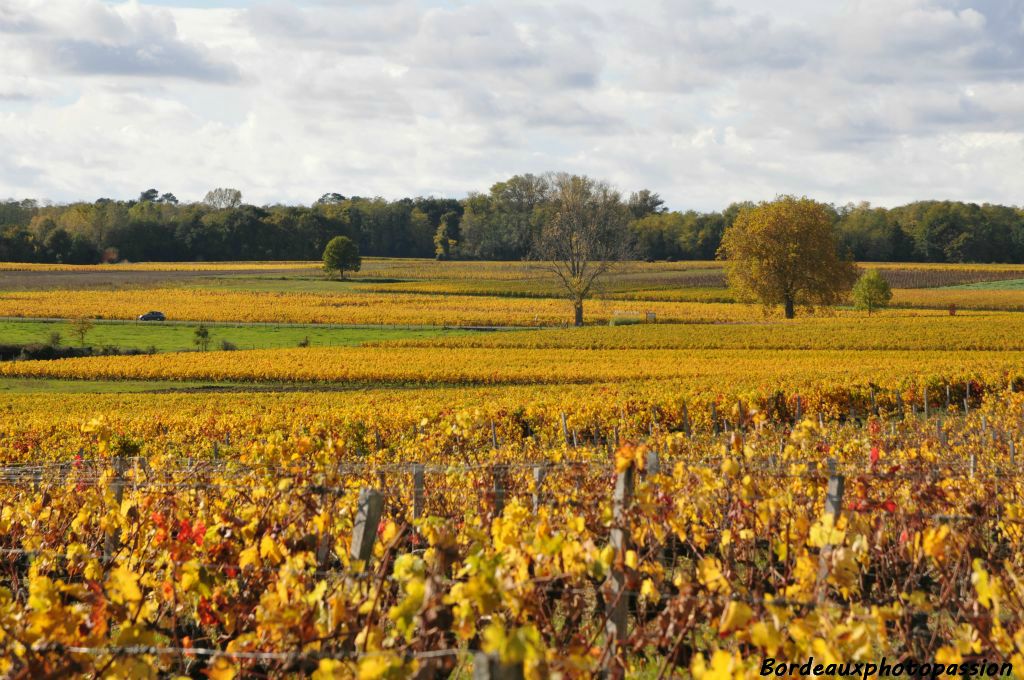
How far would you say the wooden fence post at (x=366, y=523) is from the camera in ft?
20.1

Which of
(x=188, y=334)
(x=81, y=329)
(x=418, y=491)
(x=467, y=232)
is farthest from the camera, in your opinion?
(x=467, y=232)

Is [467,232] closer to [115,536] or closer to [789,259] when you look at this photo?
[789,259]

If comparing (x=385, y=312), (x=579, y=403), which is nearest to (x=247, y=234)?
(x=385, y=312)

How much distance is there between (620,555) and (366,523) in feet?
5.09

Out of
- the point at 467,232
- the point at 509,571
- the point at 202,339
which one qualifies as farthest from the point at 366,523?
the point at 467,232

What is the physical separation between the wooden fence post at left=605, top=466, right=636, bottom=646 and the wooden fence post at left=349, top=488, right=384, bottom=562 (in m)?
1.35

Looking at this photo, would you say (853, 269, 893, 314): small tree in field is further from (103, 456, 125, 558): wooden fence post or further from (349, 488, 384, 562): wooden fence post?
(349, 488, 384, 562): wooden fence post

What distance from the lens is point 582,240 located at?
2874 inches

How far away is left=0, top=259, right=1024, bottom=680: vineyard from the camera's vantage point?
493 centimetres

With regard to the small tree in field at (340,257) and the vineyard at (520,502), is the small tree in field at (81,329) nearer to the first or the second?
the vineyard at (520,502)

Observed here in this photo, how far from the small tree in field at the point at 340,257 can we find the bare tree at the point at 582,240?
2546 centimetres

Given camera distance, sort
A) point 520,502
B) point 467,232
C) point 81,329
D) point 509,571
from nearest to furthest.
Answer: point 509,571, point 520,502, point 81,329, point 467,232

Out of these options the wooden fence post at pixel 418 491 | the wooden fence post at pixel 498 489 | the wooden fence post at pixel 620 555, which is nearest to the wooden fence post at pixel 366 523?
the wooden fence post at pixel 620 555

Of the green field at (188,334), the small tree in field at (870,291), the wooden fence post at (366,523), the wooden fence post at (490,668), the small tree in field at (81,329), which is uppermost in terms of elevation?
the wooden fence post at (490,668)
